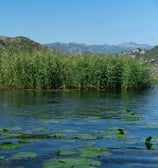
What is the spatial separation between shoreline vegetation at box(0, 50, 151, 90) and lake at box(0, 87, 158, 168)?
16754 millimetres

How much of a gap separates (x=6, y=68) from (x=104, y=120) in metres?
28.0

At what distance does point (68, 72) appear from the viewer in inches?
2057

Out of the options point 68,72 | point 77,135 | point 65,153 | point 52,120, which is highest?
point 68,72

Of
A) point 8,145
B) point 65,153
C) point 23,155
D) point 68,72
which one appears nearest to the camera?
point 23,155

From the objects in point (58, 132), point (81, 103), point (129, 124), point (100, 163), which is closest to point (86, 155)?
point (100, 163)

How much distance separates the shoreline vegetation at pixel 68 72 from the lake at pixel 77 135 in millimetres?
16754

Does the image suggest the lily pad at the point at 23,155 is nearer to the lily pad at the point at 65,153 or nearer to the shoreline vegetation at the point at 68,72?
the lily pad at the point at 65,153

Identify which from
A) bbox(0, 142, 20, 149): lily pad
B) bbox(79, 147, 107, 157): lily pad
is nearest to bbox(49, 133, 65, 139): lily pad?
bbox(0, 142, 20, 149): lily pad

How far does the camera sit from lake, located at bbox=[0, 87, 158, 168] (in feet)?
47.5

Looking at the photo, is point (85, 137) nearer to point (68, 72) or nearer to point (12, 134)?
point (12, 134)

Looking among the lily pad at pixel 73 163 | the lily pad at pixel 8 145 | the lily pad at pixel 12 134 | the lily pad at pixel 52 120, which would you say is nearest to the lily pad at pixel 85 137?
the lily pad at pixel 12 134

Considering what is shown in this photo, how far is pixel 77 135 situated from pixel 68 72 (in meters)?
33.2

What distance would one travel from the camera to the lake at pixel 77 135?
14.5m

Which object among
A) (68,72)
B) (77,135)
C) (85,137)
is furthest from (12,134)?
(68,72)
